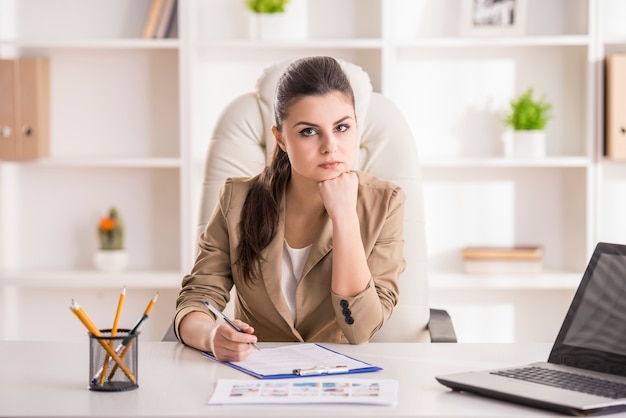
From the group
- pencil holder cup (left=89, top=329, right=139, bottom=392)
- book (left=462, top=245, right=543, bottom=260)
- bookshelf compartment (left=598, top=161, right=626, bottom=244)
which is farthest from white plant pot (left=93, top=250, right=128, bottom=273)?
pencil holder cup (left=89, top=329, right=139, bottom=392)

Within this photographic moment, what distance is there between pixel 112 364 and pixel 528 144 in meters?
2.27

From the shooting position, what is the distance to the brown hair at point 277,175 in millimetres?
1825

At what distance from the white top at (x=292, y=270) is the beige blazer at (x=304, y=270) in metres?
0.05

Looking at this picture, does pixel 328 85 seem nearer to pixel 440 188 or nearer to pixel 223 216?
pixel 223 216

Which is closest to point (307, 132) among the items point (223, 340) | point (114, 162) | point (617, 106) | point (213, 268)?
point (213, 268)

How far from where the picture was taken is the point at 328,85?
1.82m

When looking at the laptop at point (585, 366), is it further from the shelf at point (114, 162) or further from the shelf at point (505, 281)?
the shelf at point (114, 162)

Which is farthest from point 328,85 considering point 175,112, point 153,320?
point 153,320

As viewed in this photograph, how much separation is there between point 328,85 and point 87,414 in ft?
3.07

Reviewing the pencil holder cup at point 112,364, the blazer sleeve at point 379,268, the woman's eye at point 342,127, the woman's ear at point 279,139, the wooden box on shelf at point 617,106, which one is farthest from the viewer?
the wooden box on shelf at point 617,106

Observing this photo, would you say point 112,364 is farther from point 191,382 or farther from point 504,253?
point 504,253

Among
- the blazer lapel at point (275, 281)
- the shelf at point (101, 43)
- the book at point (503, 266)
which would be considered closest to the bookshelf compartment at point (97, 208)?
the shelf at point (101, 43)

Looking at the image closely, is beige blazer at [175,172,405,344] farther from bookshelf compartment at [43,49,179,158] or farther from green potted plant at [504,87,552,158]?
bookshelf compartment at [43,49,179,158]

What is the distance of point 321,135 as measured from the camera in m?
1.78
